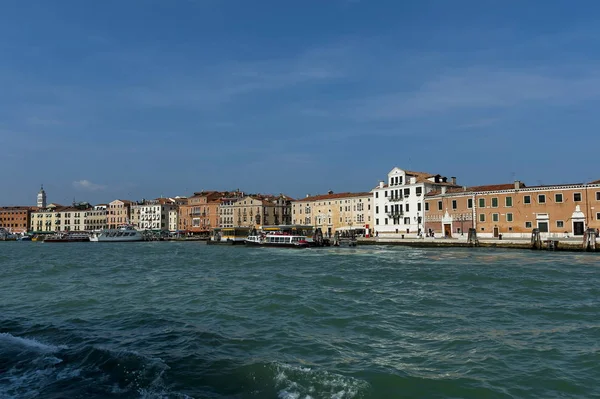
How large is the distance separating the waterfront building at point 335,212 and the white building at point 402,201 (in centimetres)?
471

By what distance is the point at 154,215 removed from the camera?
101000mm

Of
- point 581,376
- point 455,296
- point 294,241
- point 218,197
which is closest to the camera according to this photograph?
point 581,376

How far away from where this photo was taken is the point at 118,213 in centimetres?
10531

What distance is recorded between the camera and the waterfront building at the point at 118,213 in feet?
343

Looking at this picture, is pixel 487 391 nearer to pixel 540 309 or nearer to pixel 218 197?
pixel 540 309

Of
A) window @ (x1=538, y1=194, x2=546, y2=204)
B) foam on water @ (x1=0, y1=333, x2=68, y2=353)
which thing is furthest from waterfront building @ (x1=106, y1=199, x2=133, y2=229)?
foam on water @ (x1=0, y1=333, x2=68, y2=353)

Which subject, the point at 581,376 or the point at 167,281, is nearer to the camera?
the point at 581,376

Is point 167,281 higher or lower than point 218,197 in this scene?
lower

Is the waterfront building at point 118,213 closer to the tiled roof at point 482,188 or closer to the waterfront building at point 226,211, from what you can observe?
the waterfront building at point 226,211

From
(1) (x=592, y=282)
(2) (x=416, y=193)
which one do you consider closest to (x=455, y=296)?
(1) (x=592, y=282)

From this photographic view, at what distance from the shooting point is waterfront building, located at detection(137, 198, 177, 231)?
101 meters

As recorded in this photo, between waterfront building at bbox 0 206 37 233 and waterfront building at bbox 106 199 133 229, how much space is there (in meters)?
24.6

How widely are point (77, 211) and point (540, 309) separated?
114421 millimetres

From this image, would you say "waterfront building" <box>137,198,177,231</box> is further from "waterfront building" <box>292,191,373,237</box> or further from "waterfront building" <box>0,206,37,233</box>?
"waterfront building" <box>292,191,373,237</box>
